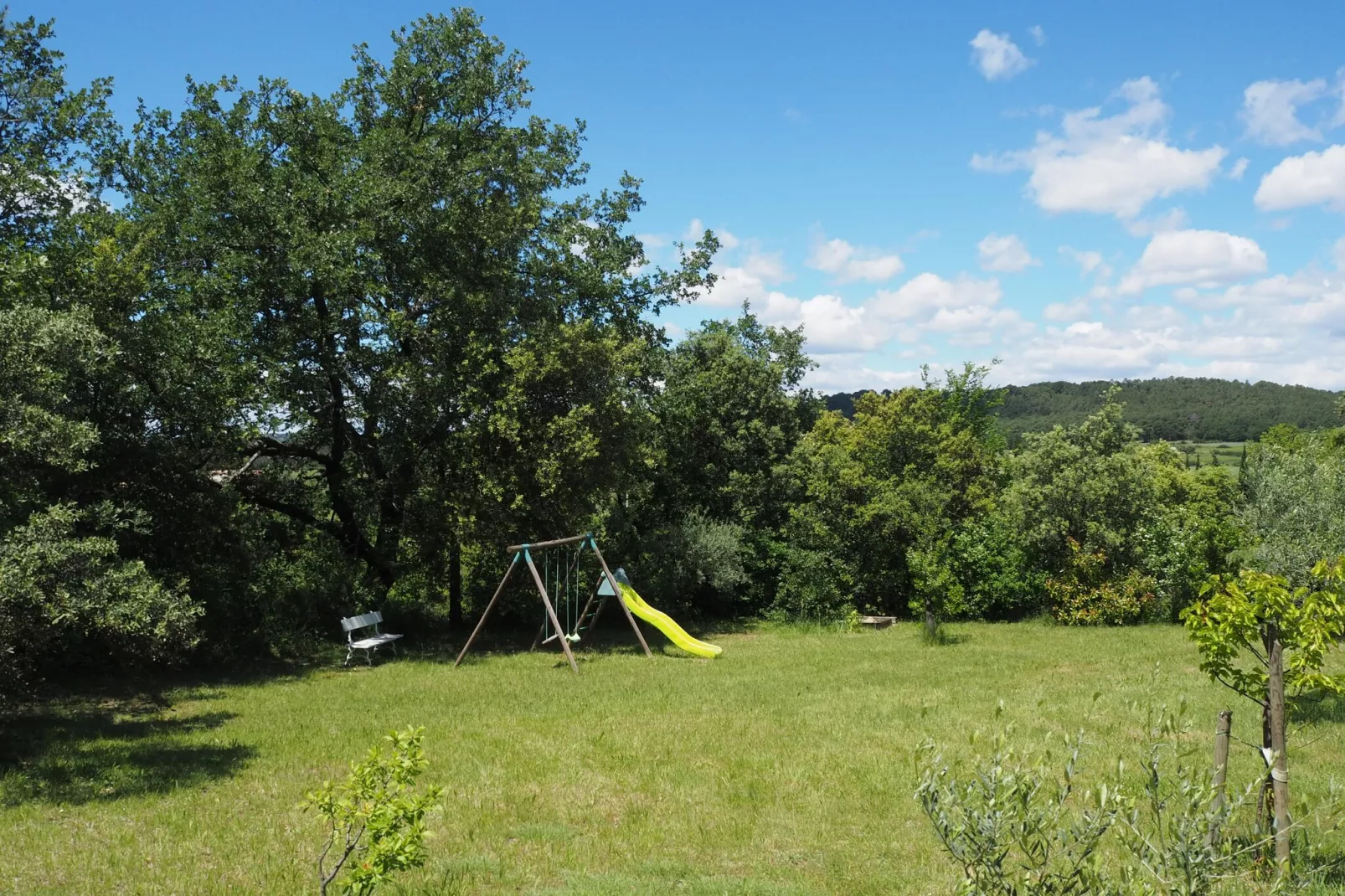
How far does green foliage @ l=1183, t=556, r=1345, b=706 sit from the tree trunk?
14.5m

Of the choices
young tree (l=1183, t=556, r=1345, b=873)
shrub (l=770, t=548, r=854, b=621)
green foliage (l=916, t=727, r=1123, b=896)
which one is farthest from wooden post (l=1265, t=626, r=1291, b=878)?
shrub (l=770, t=548, r=854, b=621)

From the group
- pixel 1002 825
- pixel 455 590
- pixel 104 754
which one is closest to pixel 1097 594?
pixel 455 590

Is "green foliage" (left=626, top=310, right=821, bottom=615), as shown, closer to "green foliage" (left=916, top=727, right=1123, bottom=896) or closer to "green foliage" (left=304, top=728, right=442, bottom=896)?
"green foliage" (left=304, top=728, right=442, bottom=896)

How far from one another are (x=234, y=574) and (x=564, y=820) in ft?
32.9

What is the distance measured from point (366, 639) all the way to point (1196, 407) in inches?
4448

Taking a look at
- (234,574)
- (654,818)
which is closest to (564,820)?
(654,818)

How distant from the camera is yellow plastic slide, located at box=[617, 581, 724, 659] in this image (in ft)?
54.1

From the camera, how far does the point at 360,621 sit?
16.3 metres

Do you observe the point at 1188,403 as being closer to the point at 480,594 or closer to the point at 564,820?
the point at 480,594

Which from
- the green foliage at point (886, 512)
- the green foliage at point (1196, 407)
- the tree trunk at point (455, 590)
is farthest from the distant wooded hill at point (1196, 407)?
the tree trunk at point (455, 590)

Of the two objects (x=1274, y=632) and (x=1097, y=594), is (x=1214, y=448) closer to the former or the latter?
(x=1097, y=594)

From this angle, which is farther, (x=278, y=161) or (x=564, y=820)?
(x=278, y=161)

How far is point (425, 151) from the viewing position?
55.2 ft

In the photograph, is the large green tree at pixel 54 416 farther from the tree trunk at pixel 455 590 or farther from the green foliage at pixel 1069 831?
the green foliage at pixel 1069 831
